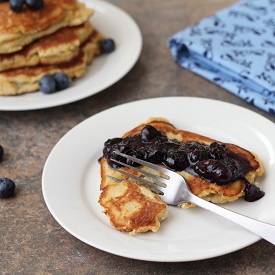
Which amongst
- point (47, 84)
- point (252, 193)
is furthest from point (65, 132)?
point (252, 193)

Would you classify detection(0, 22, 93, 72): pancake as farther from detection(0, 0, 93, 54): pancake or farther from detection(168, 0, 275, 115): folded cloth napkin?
detection(168, 0, 275, 115): folded cloth napkin

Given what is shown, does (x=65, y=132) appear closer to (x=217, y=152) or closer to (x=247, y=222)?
(x=217, y=152)

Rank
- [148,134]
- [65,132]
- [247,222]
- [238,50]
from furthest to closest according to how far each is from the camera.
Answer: [238,50]
[65,132]
[148,134]
[247,222]

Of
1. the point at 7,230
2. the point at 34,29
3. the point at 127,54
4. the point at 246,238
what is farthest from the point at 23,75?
the point at 246,238

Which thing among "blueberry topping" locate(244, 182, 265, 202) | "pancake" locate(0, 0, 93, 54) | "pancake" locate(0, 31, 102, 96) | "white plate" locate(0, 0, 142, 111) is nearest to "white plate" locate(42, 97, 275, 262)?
"blueberry topping" locate(244, 182, 265, 202)

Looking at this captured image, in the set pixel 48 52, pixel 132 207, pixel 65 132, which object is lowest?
pixel 65 132

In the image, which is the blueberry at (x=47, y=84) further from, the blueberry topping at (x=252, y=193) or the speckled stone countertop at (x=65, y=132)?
the blueberry topping at (x=252, y=193)
